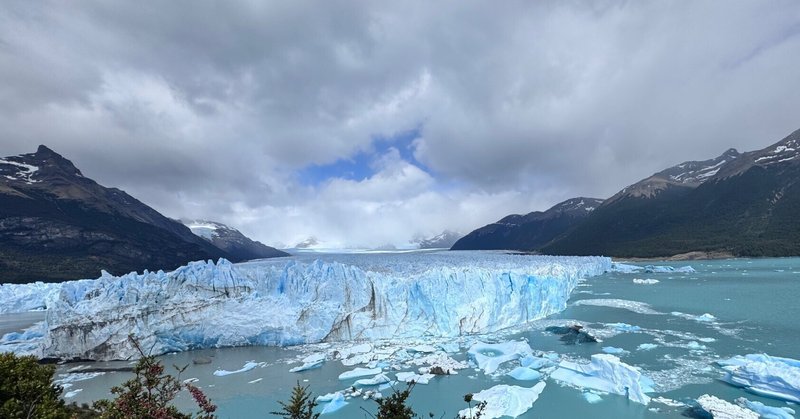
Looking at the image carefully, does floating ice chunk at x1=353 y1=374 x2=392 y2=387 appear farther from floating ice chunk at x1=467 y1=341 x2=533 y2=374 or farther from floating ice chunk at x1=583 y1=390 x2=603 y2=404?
floating ice chunk at x1=583 y1=390 x2=603 y2=404

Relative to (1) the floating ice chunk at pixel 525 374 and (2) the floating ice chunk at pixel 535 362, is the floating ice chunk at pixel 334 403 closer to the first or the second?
(1) the floating ice chunk at pixel 525 374

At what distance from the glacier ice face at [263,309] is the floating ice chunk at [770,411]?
1005cm

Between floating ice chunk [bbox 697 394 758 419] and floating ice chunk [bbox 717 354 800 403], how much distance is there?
176 centimetres

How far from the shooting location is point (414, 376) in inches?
466

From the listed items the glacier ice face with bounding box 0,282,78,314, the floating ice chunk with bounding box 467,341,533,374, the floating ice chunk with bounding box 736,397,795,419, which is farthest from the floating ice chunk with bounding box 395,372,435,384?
the glacier ice face with bounding box 0,282,78,314

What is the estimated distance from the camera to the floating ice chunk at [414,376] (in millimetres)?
11883

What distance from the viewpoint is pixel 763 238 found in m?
61.7

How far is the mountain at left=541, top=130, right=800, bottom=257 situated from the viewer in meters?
63.0

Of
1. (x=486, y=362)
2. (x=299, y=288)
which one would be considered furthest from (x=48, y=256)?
(x=486, y=362)

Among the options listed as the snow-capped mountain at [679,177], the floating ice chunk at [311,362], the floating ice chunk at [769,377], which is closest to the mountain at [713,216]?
the snow-capped mountain at [679,177]

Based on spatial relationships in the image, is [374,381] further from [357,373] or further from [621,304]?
[621,304]

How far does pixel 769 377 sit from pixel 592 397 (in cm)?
480

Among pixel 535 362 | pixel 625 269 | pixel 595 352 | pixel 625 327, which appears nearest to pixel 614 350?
pixel 595 352

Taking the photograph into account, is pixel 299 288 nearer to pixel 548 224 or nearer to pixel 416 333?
pixel 416 333
